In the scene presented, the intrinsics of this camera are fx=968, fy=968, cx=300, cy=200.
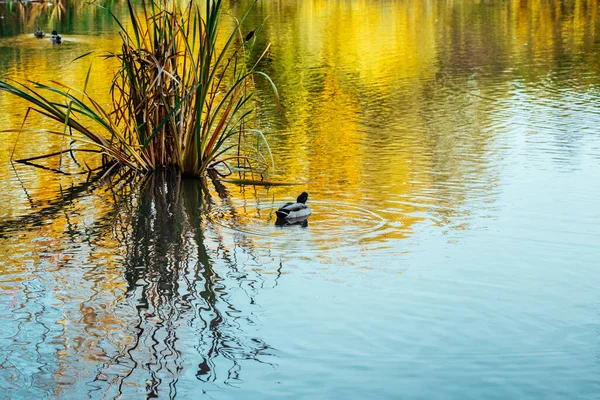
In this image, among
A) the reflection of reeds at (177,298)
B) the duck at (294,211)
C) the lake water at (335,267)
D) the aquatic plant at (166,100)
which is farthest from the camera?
the aquatic plant at (166,100)

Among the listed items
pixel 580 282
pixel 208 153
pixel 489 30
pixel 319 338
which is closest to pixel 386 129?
A: pixel 208 153

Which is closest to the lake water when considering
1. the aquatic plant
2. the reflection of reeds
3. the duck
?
the reflection of reeds

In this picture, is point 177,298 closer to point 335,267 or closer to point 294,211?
point 335,267

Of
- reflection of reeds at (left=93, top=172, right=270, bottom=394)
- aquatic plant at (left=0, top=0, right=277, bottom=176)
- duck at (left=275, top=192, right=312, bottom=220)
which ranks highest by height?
aquatic plant at (left=0, top=0, right=277, bottom=176)

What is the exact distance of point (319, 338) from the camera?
5477 mm

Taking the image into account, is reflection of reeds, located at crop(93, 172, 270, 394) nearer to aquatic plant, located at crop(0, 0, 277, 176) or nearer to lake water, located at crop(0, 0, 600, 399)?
lake water, located at crop(0, 0, 600, 399)

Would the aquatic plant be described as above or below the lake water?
above

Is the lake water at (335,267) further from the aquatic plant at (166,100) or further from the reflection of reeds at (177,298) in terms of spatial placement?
the aquatic plant at (166,100)

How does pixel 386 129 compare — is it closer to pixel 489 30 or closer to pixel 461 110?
pixel 461 110

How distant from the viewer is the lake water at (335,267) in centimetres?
501

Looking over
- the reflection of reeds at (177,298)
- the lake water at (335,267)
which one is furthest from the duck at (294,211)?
the reflection of reeds at (177,298)

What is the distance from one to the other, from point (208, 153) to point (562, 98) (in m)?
7.04

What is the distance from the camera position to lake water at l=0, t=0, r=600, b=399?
5012mm

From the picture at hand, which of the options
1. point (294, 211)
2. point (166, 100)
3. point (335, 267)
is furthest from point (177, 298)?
point (166, 100)
